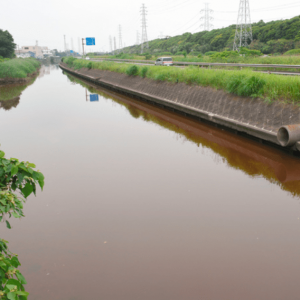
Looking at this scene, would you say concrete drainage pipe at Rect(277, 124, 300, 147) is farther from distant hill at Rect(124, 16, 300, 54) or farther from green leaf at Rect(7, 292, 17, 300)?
distant hill at Rect(124, 16, 300, 54)

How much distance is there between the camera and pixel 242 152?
10070 mm

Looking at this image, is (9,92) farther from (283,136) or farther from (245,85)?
(283,136)

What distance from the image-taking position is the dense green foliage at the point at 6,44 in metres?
58.5

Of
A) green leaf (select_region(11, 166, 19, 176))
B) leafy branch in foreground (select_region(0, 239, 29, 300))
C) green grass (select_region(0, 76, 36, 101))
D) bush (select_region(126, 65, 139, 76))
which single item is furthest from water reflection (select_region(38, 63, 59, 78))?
leafy branch in foreground (select_region(0, 239, 29, 300))

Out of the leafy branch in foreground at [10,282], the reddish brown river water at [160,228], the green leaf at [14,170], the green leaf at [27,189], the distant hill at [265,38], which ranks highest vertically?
the distant hill at [265,38]

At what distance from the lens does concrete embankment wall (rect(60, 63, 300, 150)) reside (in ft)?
34.1

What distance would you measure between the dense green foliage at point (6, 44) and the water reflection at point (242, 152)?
55246mm

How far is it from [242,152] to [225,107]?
3.90m

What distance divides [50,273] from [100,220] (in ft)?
5.23

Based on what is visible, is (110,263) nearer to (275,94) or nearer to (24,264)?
(24,264)

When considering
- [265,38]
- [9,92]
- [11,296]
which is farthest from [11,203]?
[265,38]

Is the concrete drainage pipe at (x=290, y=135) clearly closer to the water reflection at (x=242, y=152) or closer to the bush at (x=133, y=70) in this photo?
the water reflection at (x=242, y=152)

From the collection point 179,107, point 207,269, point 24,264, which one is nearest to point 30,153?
point 24,264

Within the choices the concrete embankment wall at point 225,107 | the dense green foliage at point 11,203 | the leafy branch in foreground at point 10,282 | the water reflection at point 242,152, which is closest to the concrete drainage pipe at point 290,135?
the concrete embankment wall at point 225,107
